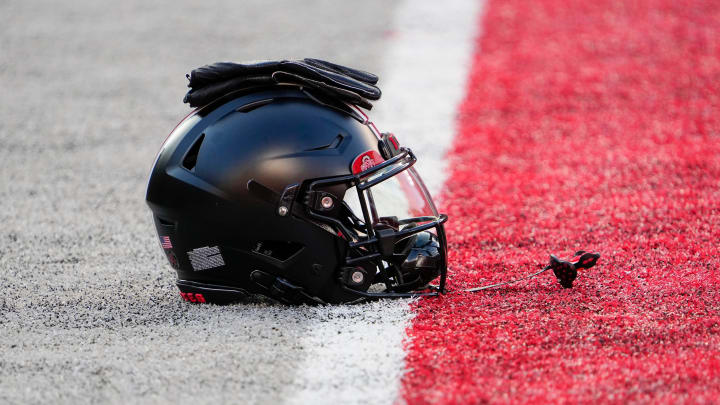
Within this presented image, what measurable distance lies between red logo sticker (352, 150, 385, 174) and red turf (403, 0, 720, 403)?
598 millimetres

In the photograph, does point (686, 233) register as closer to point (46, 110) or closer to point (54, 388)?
point (54, 388)

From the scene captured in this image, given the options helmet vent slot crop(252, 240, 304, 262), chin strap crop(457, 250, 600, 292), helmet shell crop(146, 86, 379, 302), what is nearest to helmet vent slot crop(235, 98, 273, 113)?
helmet shell crop(146, 86, 379, 302)

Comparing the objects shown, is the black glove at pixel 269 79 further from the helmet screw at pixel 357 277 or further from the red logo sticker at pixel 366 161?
the helmet screw at pixel 357 277

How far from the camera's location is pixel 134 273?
3742 mm

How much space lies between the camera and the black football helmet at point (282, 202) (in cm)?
301

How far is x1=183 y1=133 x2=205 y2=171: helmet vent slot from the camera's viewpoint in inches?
121

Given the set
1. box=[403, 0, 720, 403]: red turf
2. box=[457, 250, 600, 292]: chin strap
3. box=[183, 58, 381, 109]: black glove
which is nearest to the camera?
box=[403, 0, 720, 403]: red turf

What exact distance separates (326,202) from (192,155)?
0.53m

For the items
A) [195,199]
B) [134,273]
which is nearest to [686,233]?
[195,199]

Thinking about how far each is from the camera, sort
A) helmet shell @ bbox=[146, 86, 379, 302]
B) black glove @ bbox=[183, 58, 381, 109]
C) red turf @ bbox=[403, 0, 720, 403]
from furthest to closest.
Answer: black glove @ bbox=[183, 58, 381, 109] → helmet shell @ bbox=[146, 86, 379, 302] → red turf @ bbox=[403, 0, 720, 403]

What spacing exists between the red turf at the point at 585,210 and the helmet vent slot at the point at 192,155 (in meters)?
1.03

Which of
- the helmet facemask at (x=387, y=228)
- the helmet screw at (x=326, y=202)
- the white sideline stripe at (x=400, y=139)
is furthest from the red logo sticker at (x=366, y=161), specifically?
the white sideline stripe at (x=400, y=139)

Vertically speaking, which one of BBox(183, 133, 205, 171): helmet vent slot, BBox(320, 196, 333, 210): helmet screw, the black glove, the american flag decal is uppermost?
the black glove

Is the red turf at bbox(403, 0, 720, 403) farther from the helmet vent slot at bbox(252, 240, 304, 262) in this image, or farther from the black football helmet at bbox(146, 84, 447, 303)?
the helmet vent slot at bbox(252, 240, 304, 262)
